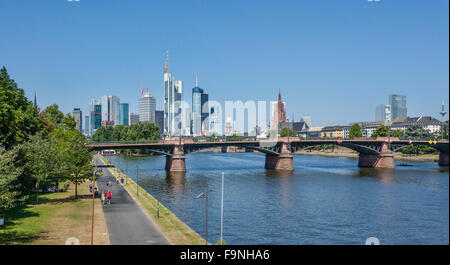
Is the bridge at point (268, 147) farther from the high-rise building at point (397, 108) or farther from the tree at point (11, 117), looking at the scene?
the high-rise building at point (397, 108)

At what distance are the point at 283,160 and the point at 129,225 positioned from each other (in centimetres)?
7890

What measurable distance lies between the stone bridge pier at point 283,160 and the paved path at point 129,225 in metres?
64.7

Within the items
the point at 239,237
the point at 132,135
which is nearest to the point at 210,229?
the point at 239,237

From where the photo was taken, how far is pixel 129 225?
3116 centimetres

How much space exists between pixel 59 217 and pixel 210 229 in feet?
46.2

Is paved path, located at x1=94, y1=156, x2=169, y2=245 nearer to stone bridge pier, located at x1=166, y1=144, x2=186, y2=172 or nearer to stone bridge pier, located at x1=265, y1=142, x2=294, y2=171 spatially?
stone bridge pier, located at x1=166, y1=144, x2=186, y2=172

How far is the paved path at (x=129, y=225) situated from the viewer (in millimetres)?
25859

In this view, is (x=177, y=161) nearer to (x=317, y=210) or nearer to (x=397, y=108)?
(x=317, y=210)

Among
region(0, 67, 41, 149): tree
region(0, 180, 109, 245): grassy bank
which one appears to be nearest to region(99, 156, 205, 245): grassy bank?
region(0, 180, 109, 245): grassy bank

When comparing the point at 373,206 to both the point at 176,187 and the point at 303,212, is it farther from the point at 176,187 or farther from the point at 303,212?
the point at 176,187

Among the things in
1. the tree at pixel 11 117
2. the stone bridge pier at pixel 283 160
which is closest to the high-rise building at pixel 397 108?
the tree at pixel 11 117

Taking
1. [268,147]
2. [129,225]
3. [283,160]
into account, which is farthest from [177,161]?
[129,225]
